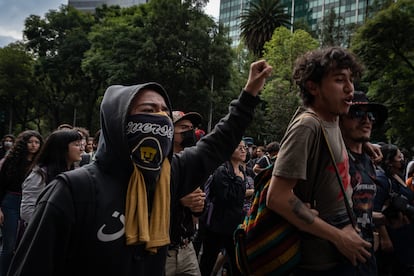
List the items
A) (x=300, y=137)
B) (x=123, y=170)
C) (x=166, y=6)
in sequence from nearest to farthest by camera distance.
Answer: (x=123, y=170) < (x=300, y=137) < (x=166, y=6)

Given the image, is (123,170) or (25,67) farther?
(25,67)

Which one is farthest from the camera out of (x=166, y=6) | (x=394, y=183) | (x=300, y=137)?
(x=166, y=6)

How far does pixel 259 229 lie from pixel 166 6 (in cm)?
2569

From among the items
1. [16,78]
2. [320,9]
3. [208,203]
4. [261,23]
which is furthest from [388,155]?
[320,9]

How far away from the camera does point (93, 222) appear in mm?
1884

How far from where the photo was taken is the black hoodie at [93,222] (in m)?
1.82

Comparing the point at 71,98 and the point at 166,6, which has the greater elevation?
the point at 166,6

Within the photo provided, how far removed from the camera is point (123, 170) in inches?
80.2

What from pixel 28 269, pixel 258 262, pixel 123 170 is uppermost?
pixel 123 170

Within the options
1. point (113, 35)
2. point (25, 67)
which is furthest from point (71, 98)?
point (113, 35)

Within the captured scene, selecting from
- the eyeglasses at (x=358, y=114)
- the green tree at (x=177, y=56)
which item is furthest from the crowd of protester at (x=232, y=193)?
the green tree at (x=177, y=56)

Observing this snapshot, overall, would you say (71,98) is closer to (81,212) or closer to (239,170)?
(239,170)

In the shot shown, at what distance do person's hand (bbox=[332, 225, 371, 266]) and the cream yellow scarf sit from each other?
0.93 meters

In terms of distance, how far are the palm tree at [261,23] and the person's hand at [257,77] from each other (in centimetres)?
4787
